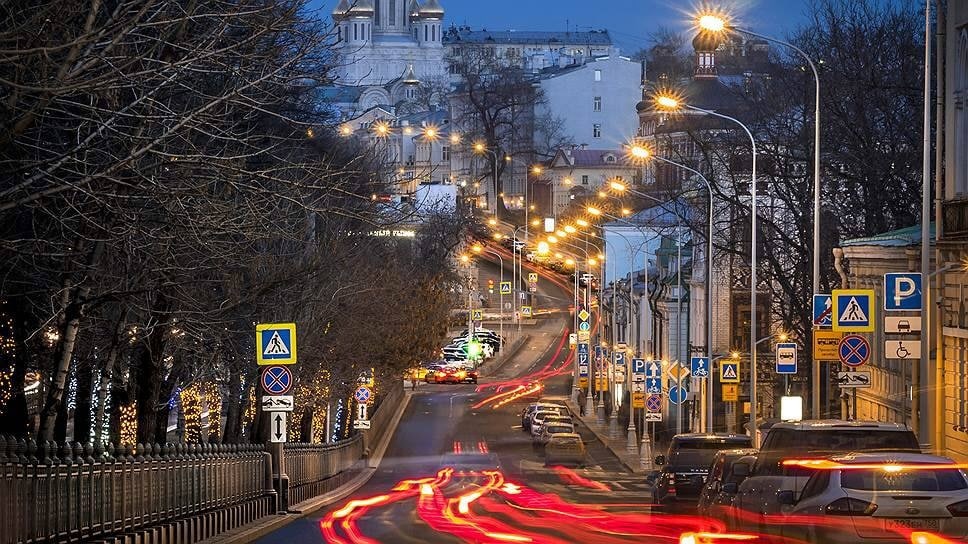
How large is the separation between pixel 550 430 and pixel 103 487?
4331 cm

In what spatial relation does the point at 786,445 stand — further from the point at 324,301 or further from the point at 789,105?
the point at 789,105

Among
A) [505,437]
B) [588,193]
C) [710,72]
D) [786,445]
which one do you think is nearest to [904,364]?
[786,445]

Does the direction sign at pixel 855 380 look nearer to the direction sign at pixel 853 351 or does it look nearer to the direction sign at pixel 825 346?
the direction sign at pixel 825 346

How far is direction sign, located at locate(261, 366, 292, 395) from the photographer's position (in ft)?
100

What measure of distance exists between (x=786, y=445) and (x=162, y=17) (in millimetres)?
8907

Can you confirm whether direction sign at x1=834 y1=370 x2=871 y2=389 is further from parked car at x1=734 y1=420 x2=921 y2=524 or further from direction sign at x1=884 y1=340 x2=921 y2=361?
parked car at x1=734 y1=420 x2=921 y2=524

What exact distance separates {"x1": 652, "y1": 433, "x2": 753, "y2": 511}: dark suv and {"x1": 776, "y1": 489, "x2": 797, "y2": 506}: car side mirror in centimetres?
1245

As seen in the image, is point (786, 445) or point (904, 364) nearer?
point (786, 445)

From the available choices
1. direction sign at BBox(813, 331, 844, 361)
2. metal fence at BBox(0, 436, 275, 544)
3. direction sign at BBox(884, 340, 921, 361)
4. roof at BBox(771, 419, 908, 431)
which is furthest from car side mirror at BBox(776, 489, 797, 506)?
direction sign at BBox(813, 331, 844, 361)

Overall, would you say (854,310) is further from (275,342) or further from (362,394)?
(362,394)

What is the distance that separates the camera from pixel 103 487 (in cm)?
1955

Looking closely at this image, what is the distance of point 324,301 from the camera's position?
42125 mm

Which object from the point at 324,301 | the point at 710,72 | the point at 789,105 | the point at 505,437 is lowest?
the point at 505,437

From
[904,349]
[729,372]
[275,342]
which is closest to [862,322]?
[904,349]
